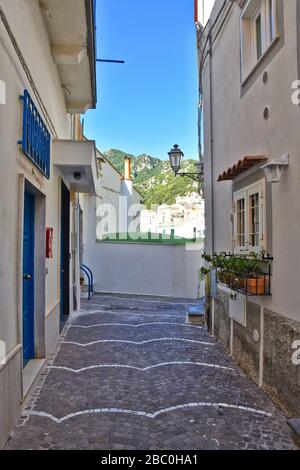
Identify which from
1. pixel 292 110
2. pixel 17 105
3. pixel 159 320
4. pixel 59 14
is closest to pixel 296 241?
pixel 292 110

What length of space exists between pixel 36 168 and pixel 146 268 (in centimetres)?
1034

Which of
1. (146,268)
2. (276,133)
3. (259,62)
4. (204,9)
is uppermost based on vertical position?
(204,9)

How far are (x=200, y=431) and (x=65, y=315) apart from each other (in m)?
6.39

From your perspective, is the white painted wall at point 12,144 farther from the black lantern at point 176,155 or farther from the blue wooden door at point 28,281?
the black lantern at point 176,155

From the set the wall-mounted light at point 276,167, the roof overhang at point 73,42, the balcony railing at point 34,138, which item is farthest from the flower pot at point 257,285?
the roof overhang at point 73,42

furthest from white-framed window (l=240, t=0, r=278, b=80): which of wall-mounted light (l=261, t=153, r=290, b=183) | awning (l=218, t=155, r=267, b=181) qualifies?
wall-mounted light (l=261, t=153, r=290, b=183)

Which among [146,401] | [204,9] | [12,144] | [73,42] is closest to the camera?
[12,144]

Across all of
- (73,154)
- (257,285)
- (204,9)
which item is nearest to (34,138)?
(73,154)

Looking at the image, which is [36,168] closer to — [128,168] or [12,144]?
[12,144]

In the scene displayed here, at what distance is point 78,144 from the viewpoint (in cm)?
709

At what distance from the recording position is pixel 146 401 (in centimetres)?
455

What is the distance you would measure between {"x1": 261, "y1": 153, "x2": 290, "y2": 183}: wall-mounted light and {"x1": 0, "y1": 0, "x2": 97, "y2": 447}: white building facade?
2787 mm

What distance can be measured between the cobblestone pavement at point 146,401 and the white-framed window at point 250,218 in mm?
1942
